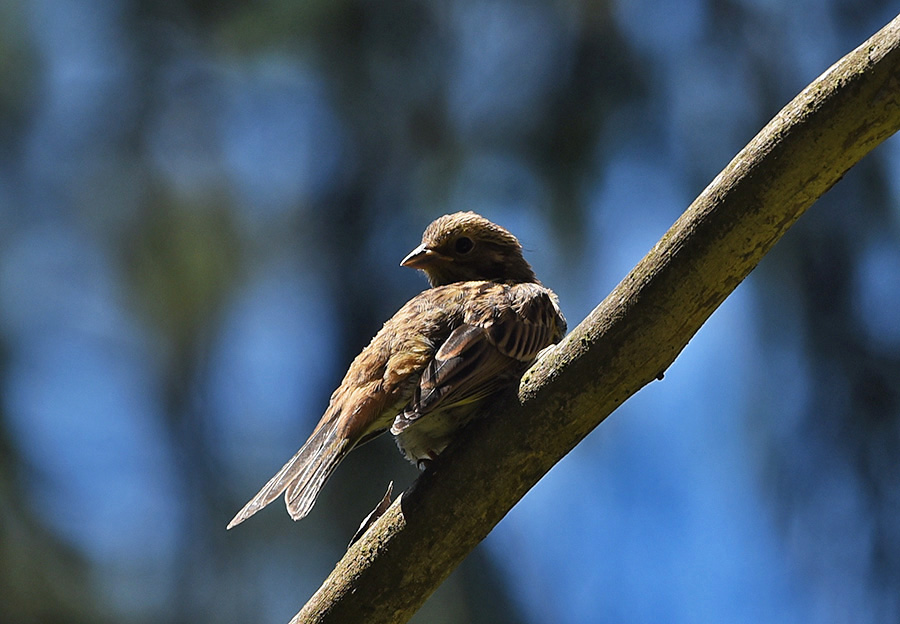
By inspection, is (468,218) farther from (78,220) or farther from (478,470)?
(78,220)

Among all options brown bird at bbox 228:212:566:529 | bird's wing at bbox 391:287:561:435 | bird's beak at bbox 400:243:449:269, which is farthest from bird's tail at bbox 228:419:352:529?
bird's beak at bbox 400:243:449:269

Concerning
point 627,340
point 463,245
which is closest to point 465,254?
point 463,245

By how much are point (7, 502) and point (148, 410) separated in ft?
3.38

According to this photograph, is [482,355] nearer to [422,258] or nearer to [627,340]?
[627,340]

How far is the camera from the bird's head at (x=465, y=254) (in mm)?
3240

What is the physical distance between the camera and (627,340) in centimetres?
186

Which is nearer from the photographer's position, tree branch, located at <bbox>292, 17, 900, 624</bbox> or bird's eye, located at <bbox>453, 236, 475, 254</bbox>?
tree branch, located at <bbox>292, 17, 900, 624</bbox>

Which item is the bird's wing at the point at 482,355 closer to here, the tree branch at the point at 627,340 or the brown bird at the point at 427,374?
the brown bird at the point at 427,374

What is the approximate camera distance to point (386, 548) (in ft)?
6.48

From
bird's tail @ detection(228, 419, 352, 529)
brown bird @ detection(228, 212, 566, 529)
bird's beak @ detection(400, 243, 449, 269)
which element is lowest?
bird's tail @ detection(228, 419, 352, 529)

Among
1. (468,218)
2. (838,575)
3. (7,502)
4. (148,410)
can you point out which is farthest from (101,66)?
(838,575)

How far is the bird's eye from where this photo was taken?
326 cm

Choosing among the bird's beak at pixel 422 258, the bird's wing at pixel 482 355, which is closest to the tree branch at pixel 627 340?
the bird's wing at pixel 482 355

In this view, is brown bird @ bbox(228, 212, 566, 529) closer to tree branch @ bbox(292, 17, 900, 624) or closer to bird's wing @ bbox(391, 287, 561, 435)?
bird's wing @ bbox(391, 287, 561, 435)
